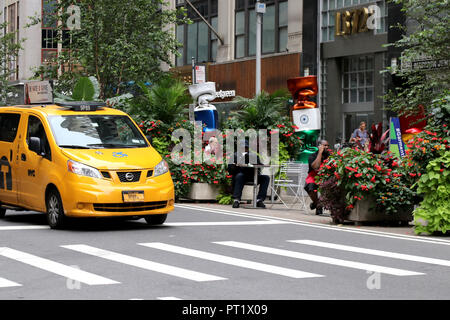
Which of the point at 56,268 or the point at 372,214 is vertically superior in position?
the point at 372,214

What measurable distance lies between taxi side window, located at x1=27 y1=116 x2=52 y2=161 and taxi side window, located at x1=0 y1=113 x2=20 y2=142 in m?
0.46

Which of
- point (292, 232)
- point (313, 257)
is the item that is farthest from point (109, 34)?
point (313, 257)

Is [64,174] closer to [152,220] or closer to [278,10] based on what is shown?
[152,220]

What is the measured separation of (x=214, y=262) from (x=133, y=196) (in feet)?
11.8

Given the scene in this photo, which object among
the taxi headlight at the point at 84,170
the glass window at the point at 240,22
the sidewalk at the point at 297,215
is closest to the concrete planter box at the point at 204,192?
the sidewalk at the point at 297,215

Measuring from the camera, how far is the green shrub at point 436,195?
525 inches

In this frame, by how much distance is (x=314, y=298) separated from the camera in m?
7.64

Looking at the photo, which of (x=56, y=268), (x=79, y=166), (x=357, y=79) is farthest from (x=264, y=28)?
(x=56, y=268)

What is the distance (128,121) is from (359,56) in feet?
58.5

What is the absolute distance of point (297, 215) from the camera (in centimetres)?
1764

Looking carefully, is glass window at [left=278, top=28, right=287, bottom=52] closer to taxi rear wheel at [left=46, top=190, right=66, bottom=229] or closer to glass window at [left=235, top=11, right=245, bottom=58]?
glass window at [left=235, top=11, right=245, bottom=58]

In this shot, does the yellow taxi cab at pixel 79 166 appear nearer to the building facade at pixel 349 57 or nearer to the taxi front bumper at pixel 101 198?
the taxi front bumper at pixel 101 198

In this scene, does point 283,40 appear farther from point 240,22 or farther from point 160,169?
point 160,169
